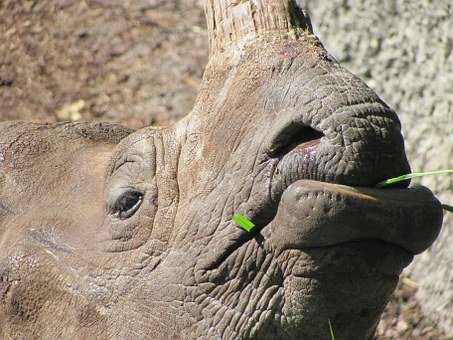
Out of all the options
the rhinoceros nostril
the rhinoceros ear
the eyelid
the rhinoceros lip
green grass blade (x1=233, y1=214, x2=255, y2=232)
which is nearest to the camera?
the rhinoceros lip

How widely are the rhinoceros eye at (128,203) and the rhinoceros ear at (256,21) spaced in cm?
55

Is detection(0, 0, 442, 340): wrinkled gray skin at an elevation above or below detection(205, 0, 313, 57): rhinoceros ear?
below

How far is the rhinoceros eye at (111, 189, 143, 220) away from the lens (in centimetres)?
434

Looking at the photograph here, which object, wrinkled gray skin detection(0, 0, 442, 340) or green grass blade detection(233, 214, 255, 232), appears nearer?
wrinkled gray skin detection(0, 0, 442, 340)

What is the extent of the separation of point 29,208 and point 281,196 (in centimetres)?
144

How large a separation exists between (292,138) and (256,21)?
0.48m

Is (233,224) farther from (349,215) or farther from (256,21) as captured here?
(256,21)

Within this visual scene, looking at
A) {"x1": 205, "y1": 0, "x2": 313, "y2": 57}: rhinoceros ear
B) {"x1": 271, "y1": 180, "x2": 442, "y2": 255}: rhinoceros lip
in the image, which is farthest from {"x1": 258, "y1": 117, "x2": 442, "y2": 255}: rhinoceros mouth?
{"x1": 205, "y1": 0, "x2": 313, "y2": 57}: rhinoceros ear

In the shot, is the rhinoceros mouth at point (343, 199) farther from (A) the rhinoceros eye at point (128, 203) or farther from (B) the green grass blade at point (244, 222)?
(A) the rhinoceros eye at point (128, 203)

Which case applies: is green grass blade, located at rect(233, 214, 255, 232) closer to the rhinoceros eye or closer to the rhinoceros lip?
the rhinoceros lip

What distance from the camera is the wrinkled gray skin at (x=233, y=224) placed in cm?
359

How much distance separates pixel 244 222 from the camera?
12.6 ft

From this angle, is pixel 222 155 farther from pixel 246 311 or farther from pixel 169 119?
pixel 169 119

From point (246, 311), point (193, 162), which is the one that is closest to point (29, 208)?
point (193, 162)
